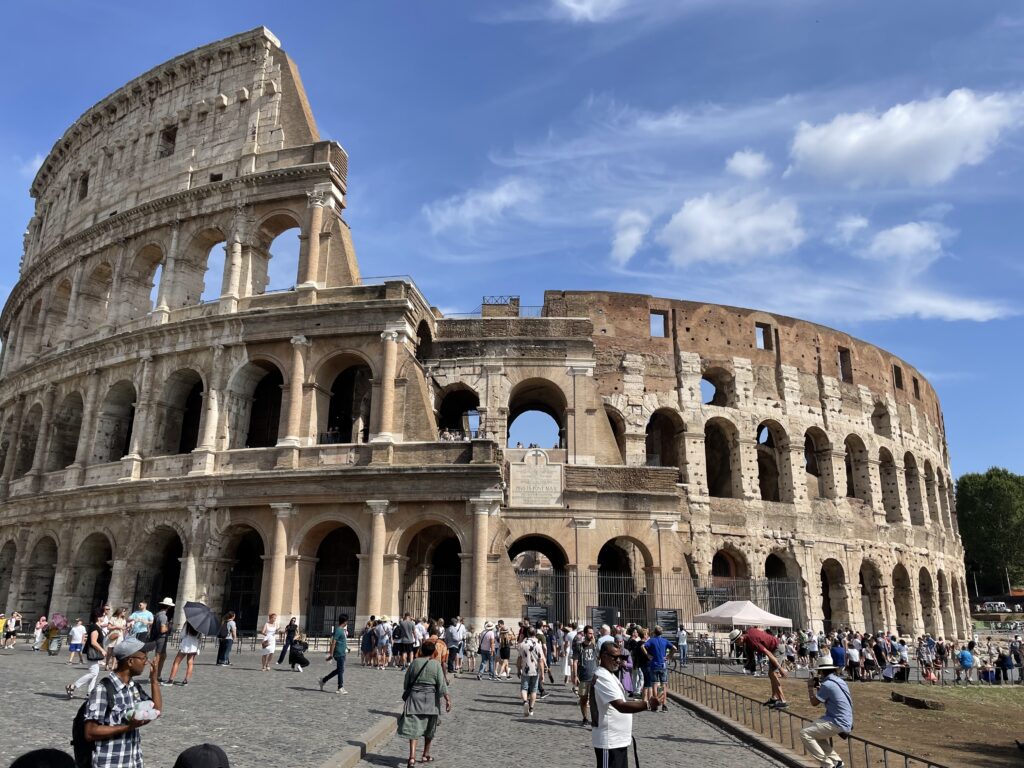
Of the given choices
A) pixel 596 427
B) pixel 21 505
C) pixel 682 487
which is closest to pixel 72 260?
pixel 21 505

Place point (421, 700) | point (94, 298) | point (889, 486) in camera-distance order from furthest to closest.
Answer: point (889, 486), point (94, 298), point (421, 700)

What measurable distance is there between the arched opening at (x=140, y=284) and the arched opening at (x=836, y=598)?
26.7m

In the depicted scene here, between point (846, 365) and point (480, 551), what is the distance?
2088cm

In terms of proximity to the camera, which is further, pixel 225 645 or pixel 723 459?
pixel 723 459

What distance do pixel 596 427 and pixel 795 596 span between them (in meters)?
8.52

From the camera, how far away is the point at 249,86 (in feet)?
85.3

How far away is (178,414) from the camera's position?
24.2 meters

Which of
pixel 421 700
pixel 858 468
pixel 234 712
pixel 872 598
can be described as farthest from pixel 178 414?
pixel 872 598

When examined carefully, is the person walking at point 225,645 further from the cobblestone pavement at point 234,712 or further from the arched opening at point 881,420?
the arched opening at point 881,420

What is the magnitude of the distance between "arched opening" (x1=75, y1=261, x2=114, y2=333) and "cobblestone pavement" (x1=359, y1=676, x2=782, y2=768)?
22225 millimetres

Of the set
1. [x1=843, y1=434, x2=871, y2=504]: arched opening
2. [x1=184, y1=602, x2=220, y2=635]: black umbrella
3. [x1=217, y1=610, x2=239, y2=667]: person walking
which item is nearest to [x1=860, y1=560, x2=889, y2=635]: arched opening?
[x1=843, y1=434, x2=871, y2=504]: arched opening

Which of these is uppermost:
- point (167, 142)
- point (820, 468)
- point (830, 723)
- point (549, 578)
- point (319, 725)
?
point (167, 142)

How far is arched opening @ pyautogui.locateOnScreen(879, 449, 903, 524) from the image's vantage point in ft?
107

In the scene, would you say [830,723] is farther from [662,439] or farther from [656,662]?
[662,439]
